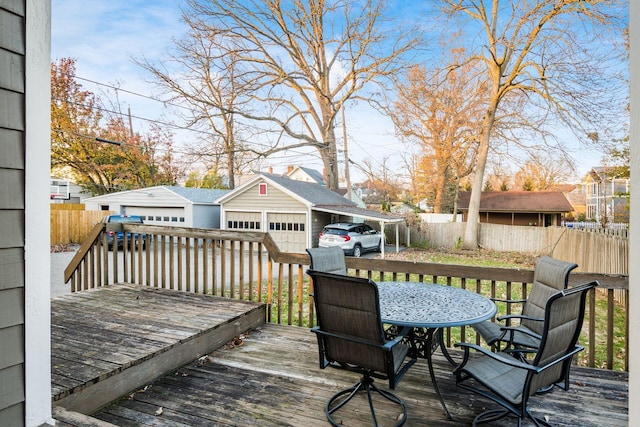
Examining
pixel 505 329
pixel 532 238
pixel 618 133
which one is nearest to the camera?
pixel 505 329

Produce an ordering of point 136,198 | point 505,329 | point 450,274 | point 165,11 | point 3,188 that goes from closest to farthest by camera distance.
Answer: point 3,188, point 505,329, point 450,274, point 165,11, point 136,198

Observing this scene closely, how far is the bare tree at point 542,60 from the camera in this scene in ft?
39.2

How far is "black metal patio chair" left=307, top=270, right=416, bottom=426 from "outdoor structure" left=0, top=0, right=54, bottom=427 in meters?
1.28

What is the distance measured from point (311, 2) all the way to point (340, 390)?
15.5 metres

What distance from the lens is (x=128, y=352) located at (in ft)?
7.99

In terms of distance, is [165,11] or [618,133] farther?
[165,11]

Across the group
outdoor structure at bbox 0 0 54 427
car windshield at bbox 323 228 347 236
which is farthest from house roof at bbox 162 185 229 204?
outdoor structure at bbox 0 0 54 427

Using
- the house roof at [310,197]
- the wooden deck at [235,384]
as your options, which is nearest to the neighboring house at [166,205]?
the house roof at [310,197]

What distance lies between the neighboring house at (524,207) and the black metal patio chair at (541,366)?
2123 centimetres

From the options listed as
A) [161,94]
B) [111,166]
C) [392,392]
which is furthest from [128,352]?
[111,166]

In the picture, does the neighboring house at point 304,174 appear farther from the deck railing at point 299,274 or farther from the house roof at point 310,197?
the deck railing at point 299,274

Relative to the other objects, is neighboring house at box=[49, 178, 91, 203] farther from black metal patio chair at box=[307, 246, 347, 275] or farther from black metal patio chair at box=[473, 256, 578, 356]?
black metal patio chair at box=[473, 256, 578, 356]

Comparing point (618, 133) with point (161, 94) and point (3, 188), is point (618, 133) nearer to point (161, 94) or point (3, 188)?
point (3, 188)

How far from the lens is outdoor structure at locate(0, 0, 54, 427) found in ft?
4.63
